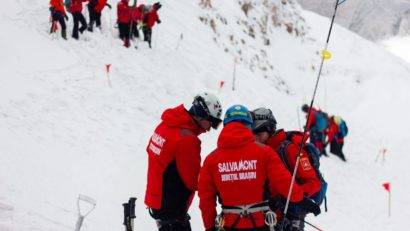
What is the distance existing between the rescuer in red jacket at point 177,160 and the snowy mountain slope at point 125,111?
1.62 m

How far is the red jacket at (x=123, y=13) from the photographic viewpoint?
43.1 ft

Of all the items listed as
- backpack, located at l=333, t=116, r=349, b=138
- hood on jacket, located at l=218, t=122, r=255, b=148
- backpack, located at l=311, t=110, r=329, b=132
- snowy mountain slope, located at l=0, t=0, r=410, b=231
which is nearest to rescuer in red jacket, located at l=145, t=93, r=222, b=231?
hood on jacket, located at l=218, t=122, r=255, b=148

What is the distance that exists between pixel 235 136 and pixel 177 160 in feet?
1.97

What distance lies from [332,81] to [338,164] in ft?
35.3

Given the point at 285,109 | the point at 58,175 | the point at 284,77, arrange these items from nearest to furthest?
the point at 58,175
the point at 285,109
the point at 284,77

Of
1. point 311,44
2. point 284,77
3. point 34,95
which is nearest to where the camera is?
point 34,95

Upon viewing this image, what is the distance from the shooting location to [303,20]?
27.5m

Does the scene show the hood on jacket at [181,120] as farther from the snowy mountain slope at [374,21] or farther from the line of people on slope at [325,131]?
the snowy mountain slope at [374,21]

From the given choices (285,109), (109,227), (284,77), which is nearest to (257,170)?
(109,227)

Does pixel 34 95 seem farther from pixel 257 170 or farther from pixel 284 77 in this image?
pixel 284 77

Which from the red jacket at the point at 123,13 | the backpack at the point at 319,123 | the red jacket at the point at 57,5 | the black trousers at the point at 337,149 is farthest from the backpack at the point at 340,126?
the red jacket at the point at 57,5

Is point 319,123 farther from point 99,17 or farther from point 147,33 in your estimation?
point 99,17

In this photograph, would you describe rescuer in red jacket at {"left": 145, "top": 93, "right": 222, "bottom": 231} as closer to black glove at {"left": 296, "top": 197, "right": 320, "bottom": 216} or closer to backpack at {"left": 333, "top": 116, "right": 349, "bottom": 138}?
black glove at {"left": 296, "top": 197, "right": 320, "bottom": 216}

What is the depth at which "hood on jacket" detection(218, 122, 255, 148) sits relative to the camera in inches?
140
